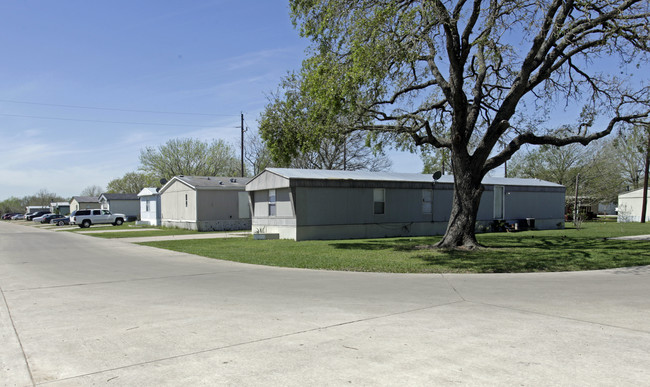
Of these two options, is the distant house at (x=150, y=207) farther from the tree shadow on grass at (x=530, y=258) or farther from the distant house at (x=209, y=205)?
the tree shadow on grass at (x=530, y=258)

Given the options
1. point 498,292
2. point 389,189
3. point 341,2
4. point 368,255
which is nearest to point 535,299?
point 498,292

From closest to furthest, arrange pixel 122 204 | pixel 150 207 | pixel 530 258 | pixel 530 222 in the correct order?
pixel 530 258
pixel 530 222
pixel 150 207
pixel 122 204

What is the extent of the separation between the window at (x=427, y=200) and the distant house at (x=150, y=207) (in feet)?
77.7

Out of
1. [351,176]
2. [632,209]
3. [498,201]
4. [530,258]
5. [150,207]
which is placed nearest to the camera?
[530,258]

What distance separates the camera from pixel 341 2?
45.9ft

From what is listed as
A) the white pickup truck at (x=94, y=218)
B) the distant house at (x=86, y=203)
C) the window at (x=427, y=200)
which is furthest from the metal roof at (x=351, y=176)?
the distant house at (x=86, y=203)

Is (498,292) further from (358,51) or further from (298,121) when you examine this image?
(298,121)

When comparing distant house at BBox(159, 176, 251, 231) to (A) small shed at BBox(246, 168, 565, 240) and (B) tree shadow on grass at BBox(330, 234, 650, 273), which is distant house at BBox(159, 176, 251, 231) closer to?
(A) small shed at BBox(246, 168, 565, 240)

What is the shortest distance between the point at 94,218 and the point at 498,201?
35.6 meters

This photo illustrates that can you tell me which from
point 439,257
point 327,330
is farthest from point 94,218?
point 327,330

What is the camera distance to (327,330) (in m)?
6.13

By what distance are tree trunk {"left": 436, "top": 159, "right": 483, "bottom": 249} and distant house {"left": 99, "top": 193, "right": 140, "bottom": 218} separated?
46.2 meters

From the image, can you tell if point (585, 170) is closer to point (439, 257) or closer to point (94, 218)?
point (439, 257)

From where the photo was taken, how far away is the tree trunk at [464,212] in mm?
16375
